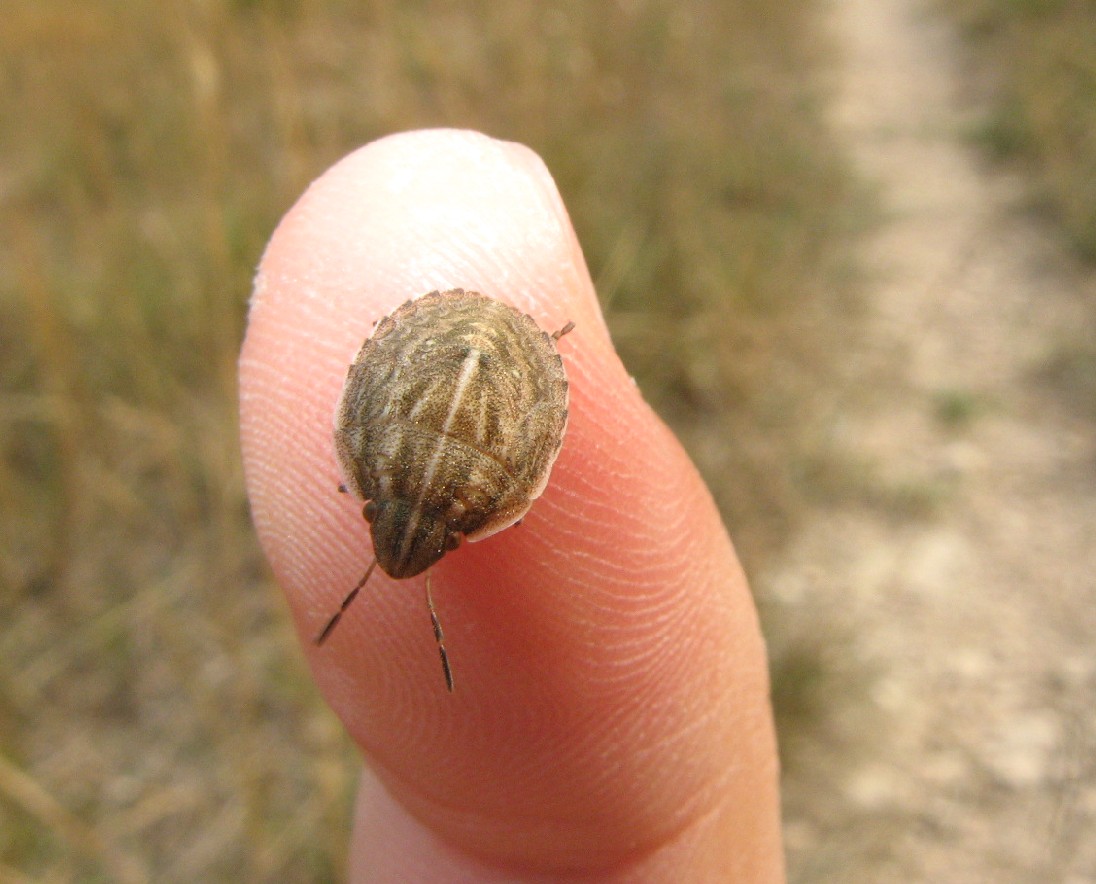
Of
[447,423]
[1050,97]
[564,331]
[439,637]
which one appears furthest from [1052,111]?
[439,637]

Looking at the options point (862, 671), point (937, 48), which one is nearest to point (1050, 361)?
point (862, 671)

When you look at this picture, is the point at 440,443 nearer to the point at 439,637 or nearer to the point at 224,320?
the point at 439,637

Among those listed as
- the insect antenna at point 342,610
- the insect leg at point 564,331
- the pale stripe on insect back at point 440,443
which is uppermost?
the insect leg at point 564,331

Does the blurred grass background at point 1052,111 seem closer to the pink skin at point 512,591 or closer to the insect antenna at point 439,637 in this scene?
the pink skin at point 512,591

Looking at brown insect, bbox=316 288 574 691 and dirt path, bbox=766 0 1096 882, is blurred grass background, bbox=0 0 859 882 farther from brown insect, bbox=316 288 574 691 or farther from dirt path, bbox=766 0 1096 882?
brown insect, bbox=316 288 574 691

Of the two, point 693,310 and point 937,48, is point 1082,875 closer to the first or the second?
point 693,310

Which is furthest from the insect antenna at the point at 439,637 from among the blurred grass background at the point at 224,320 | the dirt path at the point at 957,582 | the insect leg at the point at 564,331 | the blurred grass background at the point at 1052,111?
the blurred grass background at the point at 1052,111
